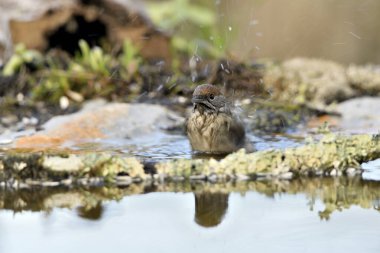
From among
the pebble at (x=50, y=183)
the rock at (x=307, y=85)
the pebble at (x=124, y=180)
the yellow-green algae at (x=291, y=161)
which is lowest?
the pebble at (x=50, y=183)

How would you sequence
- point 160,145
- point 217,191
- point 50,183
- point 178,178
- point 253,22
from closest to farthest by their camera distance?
1. point 217,191
2. point 50,183
3. point 178,178
4. point 160,145
5. point 253,22

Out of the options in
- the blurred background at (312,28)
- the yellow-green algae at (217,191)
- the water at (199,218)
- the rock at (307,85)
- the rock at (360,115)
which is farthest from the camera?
the blurred background at (312,28)

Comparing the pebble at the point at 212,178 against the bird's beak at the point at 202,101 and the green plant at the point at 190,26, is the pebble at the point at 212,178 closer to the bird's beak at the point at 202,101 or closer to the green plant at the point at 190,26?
the bird's beak at the point at 202,101

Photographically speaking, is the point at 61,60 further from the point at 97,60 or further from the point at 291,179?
the point at 291,179

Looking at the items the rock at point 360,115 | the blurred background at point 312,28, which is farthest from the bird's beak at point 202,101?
the blurred background at point 312,28

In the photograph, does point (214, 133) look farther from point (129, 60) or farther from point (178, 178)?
point (129, 60)

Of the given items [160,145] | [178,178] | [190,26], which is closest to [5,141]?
[160,145]
